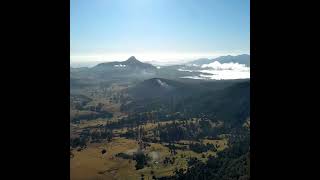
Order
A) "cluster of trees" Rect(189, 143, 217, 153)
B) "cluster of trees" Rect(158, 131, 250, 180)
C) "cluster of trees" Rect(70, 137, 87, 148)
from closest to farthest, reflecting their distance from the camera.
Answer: "cluster of trees" Rect(158, 131, 250, 180)
"cluster of trees" Rect(189, 143, 217, 153)
"cluster of trees" Rect(70, 137, 87, 148)

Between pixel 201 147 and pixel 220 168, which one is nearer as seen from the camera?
pixel 220 168

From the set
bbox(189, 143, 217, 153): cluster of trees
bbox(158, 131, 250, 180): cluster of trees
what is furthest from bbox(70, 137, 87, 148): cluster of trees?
bbox(158, 131, 250, 180): cluster of trees

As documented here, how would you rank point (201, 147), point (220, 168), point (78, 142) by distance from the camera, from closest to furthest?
1. point (220, 168)
2. point (201, 147)
3. point (78, 142)

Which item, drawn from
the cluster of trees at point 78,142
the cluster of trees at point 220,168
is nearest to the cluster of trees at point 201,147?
the cluster of trees at point 220,168

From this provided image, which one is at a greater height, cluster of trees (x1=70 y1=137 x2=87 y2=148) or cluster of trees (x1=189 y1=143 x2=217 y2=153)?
cluster of trees (x1=70 y1=137 x2=87 y2=148)

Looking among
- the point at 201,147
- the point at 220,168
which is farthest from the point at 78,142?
the point at 220,168

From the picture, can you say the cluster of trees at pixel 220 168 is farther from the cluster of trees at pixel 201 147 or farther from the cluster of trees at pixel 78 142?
the cluster of trees at pixel 78 142

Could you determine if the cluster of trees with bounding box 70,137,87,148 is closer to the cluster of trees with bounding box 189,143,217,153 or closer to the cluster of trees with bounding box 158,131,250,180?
the cluster of trees with bounding box 189,143,217,153

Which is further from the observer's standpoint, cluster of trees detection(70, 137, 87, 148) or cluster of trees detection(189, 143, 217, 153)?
cluster of trees detection(70, 137, 87, 148)

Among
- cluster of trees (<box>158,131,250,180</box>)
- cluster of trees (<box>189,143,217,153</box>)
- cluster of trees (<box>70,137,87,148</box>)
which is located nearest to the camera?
cluster of trees (<box>158,131,250,180</box>)

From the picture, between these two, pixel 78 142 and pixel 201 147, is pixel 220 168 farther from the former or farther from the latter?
pixel 78 142

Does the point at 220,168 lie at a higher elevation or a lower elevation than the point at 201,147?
lower
